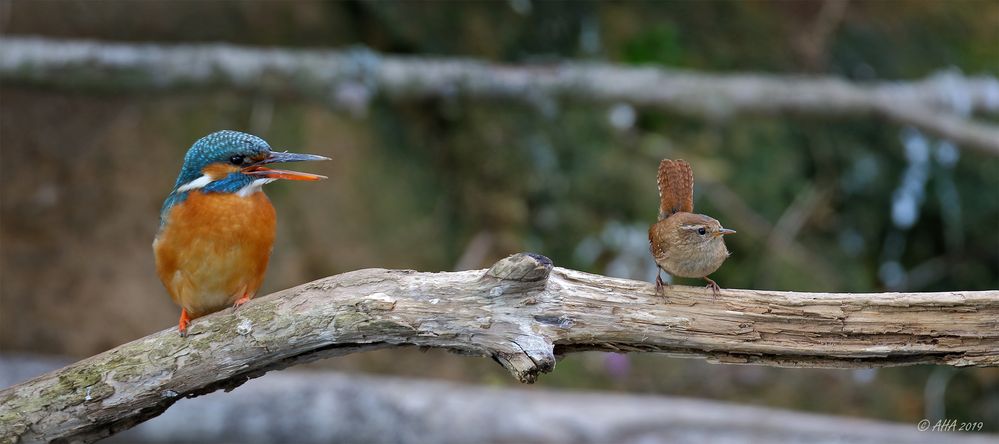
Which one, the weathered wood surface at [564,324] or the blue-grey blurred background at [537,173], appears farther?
the blue-grey blurred background at [537,173]

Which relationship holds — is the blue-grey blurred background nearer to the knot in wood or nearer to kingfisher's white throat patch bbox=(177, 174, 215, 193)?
kingfisher's white throat patch bbox=(177, 174, 215, 193)

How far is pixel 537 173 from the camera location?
A: 715cm

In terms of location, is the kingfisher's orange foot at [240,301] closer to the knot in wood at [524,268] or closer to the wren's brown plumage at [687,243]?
the knot in wood at [524,268]

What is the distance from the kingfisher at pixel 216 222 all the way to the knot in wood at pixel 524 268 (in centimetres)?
98

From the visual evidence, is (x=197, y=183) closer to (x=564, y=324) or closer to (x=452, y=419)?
(x=564, y=324)

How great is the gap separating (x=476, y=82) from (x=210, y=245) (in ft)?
10.3

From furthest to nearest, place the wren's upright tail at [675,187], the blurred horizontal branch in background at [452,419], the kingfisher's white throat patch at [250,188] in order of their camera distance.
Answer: the blurred horizontal branch in background at [452,419]
the kingfisher's white throat patch at [250,188]
the wren's upright tail at [675,187]

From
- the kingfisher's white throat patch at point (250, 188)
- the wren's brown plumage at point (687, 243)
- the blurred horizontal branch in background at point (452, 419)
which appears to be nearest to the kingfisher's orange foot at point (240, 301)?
the kingfisher's white throat patch at point (250, 188)

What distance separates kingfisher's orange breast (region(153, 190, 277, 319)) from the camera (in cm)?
350

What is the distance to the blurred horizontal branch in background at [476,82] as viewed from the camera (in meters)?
5.73

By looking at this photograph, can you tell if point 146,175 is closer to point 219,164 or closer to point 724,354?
point 219,164

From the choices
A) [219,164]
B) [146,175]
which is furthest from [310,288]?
[146,175]

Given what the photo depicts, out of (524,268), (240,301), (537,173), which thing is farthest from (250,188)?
(537,173)

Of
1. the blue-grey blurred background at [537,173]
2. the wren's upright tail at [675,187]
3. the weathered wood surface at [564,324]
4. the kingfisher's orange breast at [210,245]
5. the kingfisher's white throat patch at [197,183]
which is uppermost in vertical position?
the blue-grey blurred background at [537,173]
